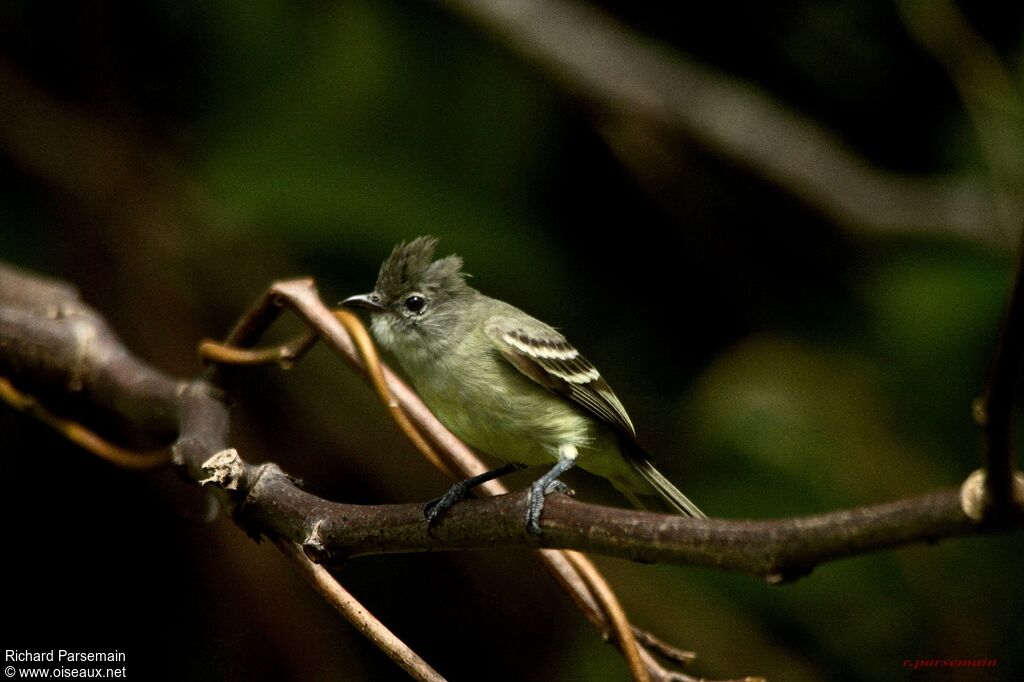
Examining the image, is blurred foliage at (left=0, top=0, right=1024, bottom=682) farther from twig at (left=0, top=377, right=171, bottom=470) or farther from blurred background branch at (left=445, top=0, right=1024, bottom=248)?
twig at (left=0, top=377, right=171, bottom=470)

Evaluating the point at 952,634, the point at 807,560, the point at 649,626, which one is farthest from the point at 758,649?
the point at 807,560

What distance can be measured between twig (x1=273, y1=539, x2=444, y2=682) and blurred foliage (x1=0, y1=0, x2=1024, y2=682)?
183 centimetres

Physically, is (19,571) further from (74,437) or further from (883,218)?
(883,218)

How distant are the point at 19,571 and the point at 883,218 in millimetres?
3619

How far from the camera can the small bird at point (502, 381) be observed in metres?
2.30

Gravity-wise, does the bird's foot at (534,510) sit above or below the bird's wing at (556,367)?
above

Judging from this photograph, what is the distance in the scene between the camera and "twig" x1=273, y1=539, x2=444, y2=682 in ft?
4.67

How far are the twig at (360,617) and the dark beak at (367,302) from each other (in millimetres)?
1121

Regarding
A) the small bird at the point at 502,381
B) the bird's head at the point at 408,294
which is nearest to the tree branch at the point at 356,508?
the small bird at the point at 502,381

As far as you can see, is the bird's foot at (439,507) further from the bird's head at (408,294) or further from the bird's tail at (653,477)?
the bird's head at (408,294)

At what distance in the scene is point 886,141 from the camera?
4605 millimetres

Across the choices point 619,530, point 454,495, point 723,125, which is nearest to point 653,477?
point 454,495

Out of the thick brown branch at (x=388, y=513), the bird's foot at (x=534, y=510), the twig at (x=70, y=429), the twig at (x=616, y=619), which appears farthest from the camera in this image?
the twig at (x=70, y=429)

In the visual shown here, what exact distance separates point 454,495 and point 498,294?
2279 mm
